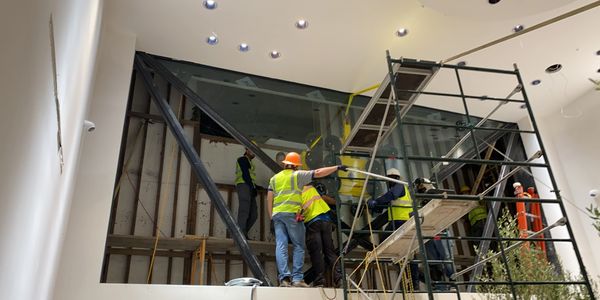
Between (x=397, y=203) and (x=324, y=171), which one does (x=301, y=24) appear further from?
(x=397, y=203)

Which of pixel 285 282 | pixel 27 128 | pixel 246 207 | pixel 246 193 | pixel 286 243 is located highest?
pixel 246 193

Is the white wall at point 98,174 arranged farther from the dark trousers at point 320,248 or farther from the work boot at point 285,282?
the dark trousers at point 320,248

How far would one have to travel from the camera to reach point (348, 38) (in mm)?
5633

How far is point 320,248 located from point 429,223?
157 cm

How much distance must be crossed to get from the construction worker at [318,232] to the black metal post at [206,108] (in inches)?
27.5

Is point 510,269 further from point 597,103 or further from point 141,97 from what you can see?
Answer: point 141,97

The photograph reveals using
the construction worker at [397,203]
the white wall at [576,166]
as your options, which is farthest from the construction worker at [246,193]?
the white wall at [576,166]

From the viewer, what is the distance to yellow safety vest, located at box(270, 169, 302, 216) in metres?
4.73

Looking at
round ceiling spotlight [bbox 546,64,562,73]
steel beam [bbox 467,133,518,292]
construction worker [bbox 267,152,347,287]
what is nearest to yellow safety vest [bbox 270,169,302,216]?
construction worker [bbox 267,152,347,287]

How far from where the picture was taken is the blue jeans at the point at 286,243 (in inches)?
175

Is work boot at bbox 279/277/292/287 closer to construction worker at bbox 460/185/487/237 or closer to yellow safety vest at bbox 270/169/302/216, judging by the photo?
yellow safety vest at bbox 270/169/302/216

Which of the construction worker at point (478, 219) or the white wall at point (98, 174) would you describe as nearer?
the white wall at point (98, 174)

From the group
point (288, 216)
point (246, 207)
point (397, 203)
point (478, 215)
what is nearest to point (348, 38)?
point (397, 203)

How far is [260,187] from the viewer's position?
6.95m
